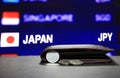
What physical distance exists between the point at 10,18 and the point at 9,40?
0.14 metres

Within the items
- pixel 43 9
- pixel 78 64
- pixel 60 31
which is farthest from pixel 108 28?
pixel 78 64

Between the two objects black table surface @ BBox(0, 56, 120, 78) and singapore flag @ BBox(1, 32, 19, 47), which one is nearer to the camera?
black table surface @ BBox(0, 56, 120, 78)

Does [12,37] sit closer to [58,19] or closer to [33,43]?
[33,43]

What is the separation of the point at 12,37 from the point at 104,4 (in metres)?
0.63

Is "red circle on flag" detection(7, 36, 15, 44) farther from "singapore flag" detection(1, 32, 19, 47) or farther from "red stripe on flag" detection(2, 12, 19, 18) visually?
"red stripe on flag" detection(2, 12, 19, 18)

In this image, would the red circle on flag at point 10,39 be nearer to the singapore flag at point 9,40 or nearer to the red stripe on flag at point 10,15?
the singapore flag at point 9,40

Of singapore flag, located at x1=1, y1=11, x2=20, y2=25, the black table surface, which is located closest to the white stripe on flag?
singapore flag, located at x1=1, y1=11, x2=20, y2=25

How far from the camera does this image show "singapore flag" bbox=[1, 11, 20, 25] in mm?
1355

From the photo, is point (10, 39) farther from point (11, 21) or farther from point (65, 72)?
Result: point (65, 72)

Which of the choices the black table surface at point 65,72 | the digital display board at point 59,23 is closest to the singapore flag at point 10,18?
the digital display board at point 59,23

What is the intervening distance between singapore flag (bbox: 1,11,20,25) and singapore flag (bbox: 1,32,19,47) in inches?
2.8

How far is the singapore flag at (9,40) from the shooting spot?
134cm

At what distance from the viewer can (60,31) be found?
1.38 meters

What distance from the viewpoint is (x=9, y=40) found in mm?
1345
